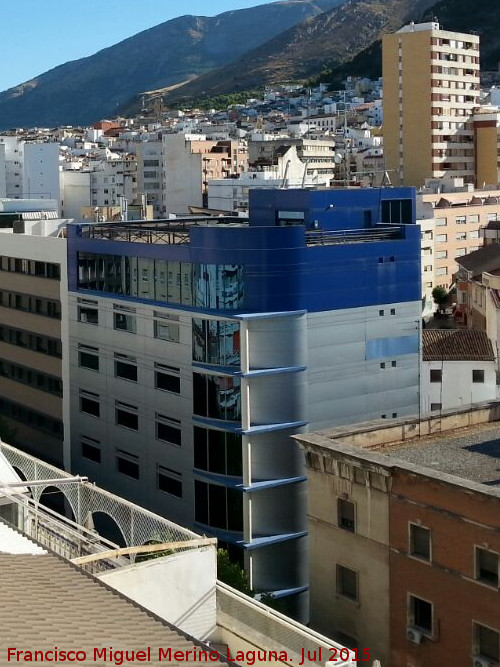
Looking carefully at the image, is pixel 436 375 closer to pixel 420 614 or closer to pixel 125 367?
pixel 125 367

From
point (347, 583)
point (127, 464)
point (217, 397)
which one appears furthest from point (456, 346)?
point (347, 583)

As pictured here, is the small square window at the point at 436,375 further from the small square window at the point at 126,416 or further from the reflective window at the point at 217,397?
the reflective window at the point at 217,397

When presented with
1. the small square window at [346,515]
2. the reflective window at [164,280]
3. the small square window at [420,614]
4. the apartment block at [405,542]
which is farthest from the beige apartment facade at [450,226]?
the small square window at [420,614]

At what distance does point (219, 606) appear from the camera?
19.3 meters

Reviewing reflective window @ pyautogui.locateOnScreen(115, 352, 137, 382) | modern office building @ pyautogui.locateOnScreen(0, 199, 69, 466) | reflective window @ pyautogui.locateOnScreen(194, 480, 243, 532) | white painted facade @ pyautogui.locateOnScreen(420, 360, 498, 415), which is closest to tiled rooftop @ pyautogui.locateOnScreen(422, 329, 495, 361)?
white painted facade @ pyautogui.locateOnScreen(420, 360, 498, 415)

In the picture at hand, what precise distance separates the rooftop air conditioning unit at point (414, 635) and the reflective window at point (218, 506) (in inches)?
390

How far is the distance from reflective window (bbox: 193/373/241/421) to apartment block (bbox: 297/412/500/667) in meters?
6.57

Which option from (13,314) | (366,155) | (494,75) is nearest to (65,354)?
(13,314)

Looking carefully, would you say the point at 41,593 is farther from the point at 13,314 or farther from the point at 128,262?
the point at 13,314

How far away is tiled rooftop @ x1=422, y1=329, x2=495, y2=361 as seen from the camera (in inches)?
1838

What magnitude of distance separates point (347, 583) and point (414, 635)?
2.37 metres

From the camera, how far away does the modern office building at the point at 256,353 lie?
3362 cm

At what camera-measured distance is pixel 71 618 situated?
14.2 metres

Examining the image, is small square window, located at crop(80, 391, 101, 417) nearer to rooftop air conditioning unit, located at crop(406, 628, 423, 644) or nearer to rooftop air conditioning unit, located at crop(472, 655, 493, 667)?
rooftop air conditioning unit, located at crop(406, 628, 423, 644)
